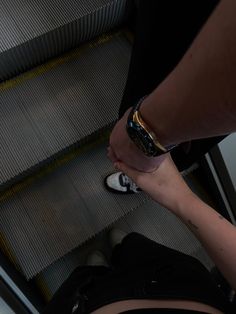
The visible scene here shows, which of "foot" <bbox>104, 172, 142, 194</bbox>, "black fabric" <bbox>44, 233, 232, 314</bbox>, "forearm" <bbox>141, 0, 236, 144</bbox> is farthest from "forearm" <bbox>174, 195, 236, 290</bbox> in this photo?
"foot" <bbox>104, 172, 142, 194</bbox>

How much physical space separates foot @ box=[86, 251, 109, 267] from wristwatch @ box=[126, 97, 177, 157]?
2.80 ft

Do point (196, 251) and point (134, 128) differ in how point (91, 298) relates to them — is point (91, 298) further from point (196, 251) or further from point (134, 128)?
point (196, 251)

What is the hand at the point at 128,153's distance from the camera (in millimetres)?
791

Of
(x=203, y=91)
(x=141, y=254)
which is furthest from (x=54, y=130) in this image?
(x=203, y=91)

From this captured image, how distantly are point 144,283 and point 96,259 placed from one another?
488 millimetres

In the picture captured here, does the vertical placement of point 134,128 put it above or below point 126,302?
above

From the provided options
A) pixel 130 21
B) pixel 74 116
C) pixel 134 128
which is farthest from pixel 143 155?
pixel 130 21

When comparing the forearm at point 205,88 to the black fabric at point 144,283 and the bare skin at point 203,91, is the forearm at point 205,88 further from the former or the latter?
the black fabric at point 144,283

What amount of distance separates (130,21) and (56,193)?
751 mm

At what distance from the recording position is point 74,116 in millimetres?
1295

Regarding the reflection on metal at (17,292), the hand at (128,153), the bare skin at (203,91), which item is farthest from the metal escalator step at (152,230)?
the bare skin at (203,91)

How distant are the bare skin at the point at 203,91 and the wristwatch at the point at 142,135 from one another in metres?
0.02

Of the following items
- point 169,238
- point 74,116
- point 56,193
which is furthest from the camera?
point 169,238

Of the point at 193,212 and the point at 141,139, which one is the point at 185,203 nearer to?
the point at 193,212
